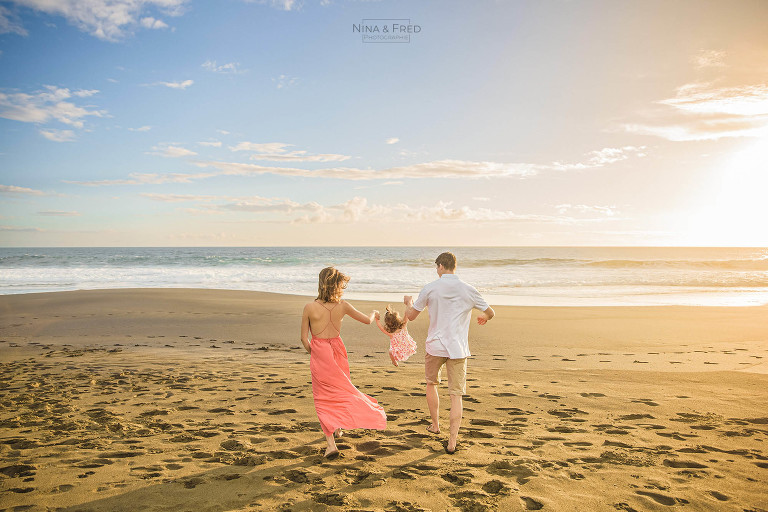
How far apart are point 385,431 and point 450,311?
1497 millimetres

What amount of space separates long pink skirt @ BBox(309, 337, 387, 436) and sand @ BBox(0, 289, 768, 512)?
300 mm

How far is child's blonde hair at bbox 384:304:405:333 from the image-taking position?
15.3ft

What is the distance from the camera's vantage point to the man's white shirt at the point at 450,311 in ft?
14.4

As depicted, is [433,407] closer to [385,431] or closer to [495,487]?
[385,431]

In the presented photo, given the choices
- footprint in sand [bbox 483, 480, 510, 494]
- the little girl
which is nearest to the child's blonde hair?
the little girl

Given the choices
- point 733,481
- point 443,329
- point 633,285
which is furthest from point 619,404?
point 633,285

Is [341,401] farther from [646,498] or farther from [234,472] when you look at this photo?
[646,498]

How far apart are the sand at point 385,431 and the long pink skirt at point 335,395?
30 cm

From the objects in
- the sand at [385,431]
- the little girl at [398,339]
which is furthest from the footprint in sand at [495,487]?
Answer: the little girl at [398,339]

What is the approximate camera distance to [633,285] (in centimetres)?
2478

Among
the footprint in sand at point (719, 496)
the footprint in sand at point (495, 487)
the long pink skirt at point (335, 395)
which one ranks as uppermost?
the long pink skirt at point (335, 395)

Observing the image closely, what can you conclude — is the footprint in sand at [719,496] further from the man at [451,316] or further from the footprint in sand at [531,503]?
the man at [451,316]

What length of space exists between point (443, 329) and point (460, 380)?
20.5 inches

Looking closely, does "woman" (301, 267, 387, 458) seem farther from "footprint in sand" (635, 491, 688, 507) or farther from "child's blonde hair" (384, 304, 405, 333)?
"footprint in sand" (635, 491, 688, 507)
